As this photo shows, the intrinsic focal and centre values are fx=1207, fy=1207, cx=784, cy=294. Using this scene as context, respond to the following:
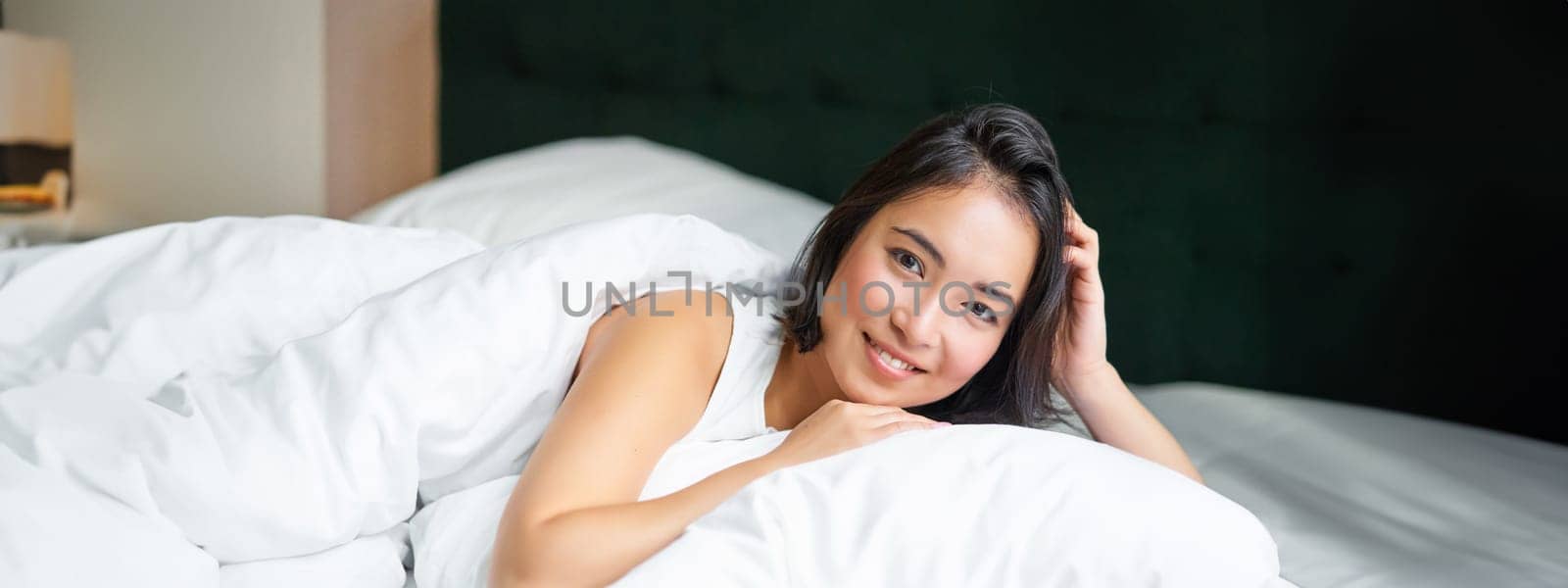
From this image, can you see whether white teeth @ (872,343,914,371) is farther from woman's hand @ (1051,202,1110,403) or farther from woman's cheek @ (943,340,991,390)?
woman's hand @ (1051,202,1110,403)

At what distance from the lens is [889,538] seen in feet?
2.63

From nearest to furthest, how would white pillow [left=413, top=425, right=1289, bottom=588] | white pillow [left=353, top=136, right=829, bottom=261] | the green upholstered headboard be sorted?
1. white pillow [left=413, top=425, right=1289, bottom=588]
2. the green upholstered headboard
3. white pillow [left=353, top=136, right=829, bottom=261]

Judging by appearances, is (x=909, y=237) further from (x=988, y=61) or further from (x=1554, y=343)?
(x=1554, y=343)

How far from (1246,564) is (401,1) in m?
1.82

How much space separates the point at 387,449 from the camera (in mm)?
982

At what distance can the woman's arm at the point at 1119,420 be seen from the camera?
1.22m

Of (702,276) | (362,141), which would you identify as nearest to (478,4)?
(362,141)

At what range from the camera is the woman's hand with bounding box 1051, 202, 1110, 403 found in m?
1.18

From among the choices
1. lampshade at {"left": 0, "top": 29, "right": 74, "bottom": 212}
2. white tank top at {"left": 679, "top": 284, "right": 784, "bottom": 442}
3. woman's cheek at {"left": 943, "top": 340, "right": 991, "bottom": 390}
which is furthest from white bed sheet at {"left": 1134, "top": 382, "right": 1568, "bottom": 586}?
lampshade at {"left": 0, "top": 29, "right": 74, "bottom": 212}

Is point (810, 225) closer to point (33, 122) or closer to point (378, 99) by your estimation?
point (378, 99)

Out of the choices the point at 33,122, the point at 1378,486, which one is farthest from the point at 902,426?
the point at 33,122

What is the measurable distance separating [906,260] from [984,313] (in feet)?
0.28

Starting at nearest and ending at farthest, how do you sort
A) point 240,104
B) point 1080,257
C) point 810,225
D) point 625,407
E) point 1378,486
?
point 625,407 < point 1080,257 < point 1378,486 < point 810,225 < point 240,104

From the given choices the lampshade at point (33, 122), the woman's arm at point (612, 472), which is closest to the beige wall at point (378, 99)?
the lampshade at point (33, 122)
